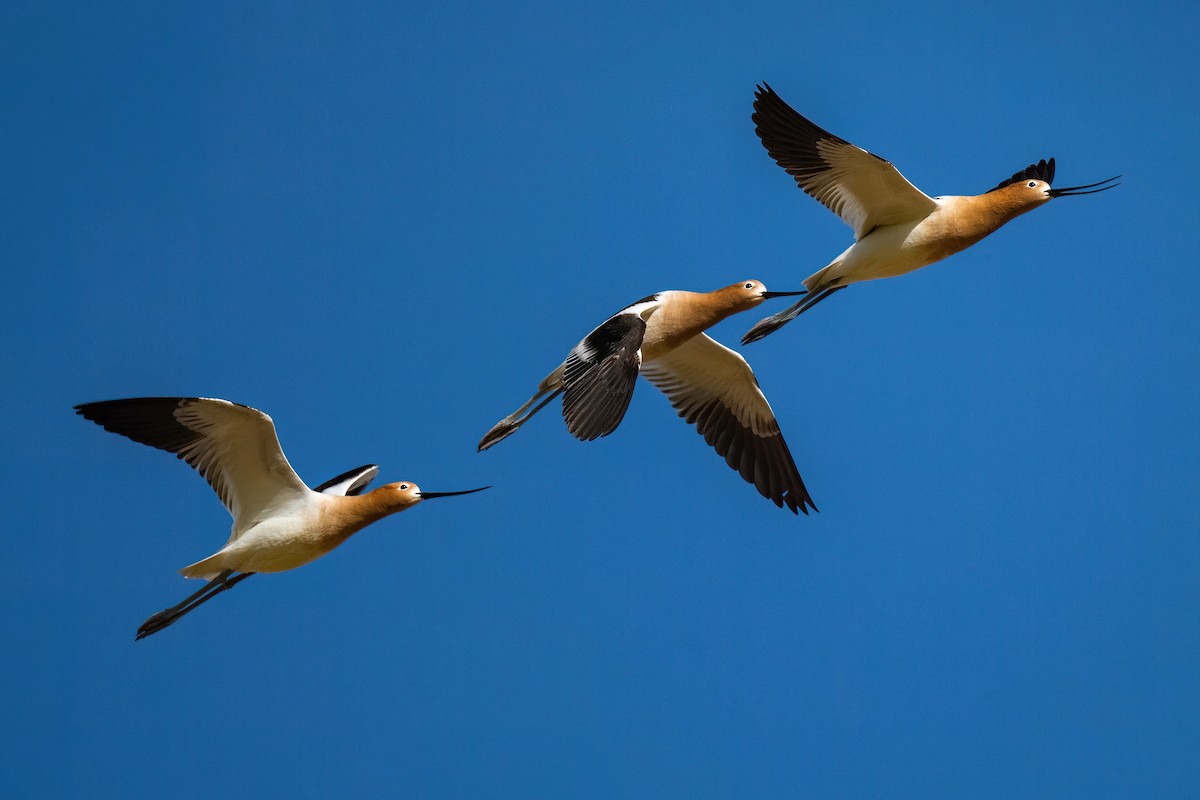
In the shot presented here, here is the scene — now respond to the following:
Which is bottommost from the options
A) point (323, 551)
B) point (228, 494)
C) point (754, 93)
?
point (323, 551)

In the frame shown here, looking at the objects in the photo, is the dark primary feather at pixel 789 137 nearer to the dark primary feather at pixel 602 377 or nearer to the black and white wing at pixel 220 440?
the dark primary feather at pixel 602 377

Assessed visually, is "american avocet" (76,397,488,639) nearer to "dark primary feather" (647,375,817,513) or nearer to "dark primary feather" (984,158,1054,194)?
"dark primary feather" (647,375,817,513)

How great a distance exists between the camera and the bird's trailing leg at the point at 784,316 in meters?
14.2

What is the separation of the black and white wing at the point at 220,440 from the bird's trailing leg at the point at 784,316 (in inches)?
175

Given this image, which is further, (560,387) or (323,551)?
(560,387)

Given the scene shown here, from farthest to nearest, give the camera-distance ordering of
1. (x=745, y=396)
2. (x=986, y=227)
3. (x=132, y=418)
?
(x=745, y=396), (x=986, y=227), (x=132, y=418)

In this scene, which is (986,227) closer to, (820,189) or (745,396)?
(820,189)

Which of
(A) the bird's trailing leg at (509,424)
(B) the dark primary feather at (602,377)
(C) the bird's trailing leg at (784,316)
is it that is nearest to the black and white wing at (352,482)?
(A) the bird's trailing leg at (509,424)

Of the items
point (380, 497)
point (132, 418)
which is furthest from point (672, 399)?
point (132, 418)

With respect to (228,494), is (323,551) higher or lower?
lower

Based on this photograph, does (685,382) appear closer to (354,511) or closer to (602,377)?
(602,377)

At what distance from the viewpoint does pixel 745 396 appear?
15414 millimetres

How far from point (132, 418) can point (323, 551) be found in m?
1.81

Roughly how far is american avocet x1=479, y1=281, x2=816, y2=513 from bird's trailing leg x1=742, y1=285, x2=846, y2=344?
0.18 meters
